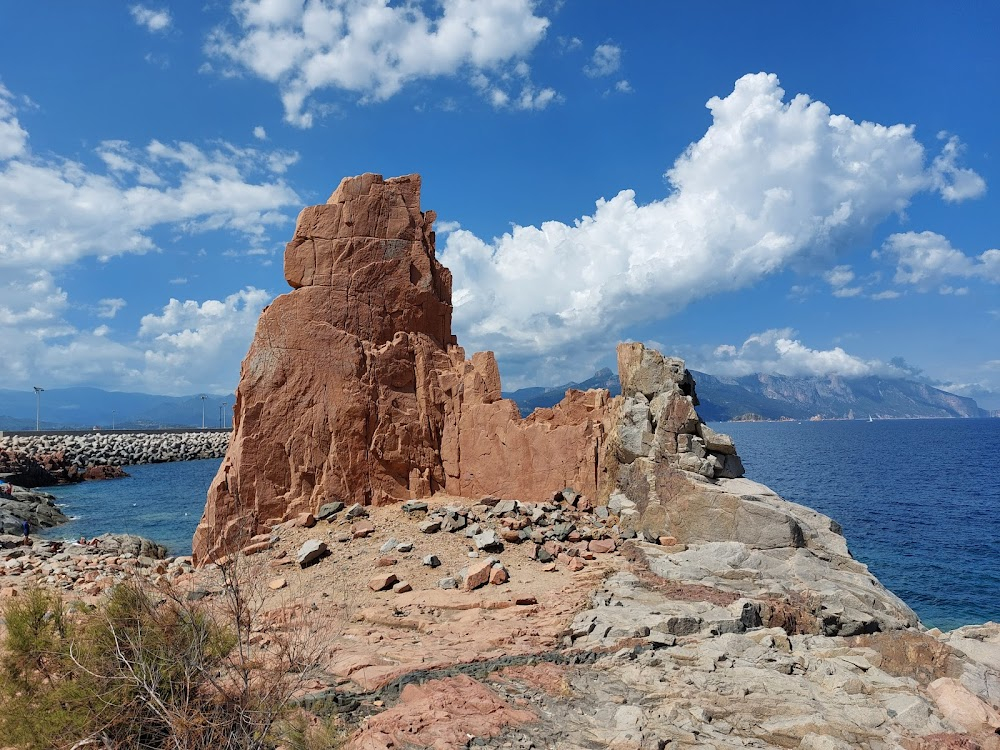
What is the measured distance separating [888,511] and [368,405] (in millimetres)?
36992

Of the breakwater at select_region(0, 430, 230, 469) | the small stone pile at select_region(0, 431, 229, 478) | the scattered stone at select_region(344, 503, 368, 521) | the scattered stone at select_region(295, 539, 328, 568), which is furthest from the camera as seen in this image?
the breakwater at select_region(0, 430, 230, 469)

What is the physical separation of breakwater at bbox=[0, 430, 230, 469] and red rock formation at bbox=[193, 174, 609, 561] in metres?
60.5

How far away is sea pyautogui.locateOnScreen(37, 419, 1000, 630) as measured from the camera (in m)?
26.3

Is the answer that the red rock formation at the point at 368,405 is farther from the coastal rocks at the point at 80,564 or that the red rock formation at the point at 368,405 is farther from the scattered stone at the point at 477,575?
the scattered stone at the point at 477,575

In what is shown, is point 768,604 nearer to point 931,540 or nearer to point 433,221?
point 433,221

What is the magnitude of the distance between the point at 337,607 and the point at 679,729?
7452mm

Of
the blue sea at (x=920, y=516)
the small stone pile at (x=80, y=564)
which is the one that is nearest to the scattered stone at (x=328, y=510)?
the small stone pile at (x=80, y=564)

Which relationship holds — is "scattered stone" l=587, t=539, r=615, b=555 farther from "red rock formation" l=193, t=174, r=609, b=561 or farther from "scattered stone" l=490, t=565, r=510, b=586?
"scattered stone" l=490, t=565, r=510, b=586

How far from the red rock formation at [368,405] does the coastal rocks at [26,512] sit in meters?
22.1

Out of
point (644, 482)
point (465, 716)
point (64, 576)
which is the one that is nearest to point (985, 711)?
point (465, 716)

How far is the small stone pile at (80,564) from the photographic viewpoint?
52.3 ft

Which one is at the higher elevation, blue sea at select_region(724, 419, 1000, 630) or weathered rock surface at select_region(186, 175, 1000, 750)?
weathered rock surface at select_region(186, 175, 1000, 750)

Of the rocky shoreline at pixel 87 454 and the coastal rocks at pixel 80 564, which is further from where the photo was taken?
the rocky shoreline at pixel 87 454

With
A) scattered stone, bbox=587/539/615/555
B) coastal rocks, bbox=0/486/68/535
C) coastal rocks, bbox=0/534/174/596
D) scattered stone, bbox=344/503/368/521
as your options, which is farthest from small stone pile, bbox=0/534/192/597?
scattered stone, bbox=587/539/615/555
